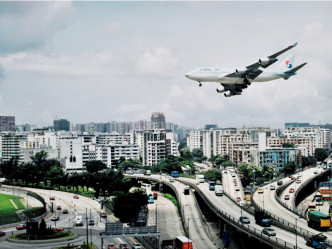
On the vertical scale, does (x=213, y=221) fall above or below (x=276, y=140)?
below

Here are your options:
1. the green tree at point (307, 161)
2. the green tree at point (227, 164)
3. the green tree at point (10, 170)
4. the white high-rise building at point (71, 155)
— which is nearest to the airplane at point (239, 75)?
the green tree at point (10, 170)

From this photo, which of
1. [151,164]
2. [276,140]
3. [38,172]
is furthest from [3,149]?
[276,140]

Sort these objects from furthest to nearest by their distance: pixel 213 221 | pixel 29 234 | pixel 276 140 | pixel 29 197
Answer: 1. pixel 276 140
2. pixel 29 197
3. pixel 213 221
4. pixel 29 234

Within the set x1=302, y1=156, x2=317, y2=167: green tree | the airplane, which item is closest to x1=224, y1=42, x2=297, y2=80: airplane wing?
the airplane

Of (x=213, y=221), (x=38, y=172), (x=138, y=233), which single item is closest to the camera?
(x=138, y=233)

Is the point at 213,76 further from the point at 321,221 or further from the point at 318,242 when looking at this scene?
the point at 318,242

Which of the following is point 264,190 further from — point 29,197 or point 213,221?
point 29,197

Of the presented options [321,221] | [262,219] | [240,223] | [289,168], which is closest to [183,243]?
[262,219]

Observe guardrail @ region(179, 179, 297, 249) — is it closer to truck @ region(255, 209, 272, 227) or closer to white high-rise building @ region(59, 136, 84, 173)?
truck @ region(255, 209, 272, 227)

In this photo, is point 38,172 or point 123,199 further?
point 38,172
